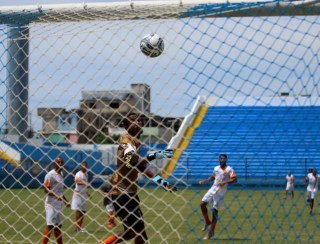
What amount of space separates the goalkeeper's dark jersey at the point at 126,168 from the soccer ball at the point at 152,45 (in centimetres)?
119

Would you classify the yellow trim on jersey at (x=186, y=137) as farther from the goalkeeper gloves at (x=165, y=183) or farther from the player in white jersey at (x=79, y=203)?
the player in white jersey at (x=79, y=203)

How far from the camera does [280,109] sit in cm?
692

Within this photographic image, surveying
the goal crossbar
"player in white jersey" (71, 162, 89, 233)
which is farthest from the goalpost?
"player in white jersey" (71, 162, 89, 233)

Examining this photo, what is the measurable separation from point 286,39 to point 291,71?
0.89ft

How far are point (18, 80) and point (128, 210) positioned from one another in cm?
173

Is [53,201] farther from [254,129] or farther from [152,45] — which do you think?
[152,45]

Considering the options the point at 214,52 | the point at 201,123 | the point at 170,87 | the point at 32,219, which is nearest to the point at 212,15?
the point at 214,52

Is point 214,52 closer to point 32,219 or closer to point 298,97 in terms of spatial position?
point 298,97

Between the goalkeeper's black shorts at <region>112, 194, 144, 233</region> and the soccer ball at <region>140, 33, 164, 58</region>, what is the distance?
1706 millimetres

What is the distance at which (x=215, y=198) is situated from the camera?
529 inches

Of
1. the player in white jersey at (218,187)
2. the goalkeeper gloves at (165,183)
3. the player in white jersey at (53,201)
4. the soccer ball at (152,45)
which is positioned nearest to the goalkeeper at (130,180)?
the goalkeeper gloves at (165,183)

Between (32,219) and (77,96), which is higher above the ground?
(77,96)

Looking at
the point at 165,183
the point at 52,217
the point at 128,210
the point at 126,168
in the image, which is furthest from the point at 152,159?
the point at 52,217

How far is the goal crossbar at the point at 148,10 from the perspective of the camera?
6223mm
